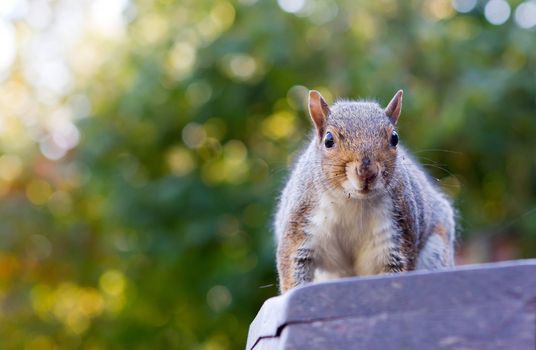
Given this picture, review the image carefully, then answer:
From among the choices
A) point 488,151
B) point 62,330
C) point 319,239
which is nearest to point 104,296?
point 62,330

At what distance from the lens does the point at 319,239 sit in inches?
145

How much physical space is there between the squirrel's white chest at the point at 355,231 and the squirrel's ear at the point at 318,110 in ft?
0.87

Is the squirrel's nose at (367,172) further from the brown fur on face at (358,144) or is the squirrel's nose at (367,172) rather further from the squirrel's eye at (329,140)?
the squirrel's eye at (329,140)

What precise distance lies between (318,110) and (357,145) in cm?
34

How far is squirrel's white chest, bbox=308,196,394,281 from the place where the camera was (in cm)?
362

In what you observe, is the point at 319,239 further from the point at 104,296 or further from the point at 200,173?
the point at 104,296

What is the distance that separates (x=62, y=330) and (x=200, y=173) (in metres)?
3.06

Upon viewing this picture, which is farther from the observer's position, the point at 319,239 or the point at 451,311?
the point at 319,239

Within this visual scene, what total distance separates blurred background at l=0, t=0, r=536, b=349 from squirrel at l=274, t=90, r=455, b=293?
3.96 m

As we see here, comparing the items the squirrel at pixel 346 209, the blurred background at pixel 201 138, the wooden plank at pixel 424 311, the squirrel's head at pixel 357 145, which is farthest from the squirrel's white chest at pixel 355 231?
the blurred background at pixel 201 138

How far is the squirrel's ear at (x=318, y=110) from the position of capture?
143 inches

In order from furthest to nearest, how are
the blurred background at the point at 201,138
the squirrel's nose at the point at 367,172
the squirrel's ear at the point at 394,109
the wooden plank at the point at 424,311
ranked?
the blurred background at the point at 201,138, the squirrel's ear at the point at 394,109, the squirrel's nose at the point at 367,172, the wooden plank at the point at 424,311

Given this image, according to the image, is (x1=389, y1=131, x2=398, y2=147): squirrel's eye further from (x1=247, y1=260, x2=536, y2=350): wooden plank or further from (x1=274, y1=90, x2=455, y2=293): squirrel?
(x1=247, y1=260, x2=536, y2=350): wooden plank

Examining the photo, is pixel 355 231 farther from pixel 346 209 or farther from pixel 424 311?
pixel 424 311
